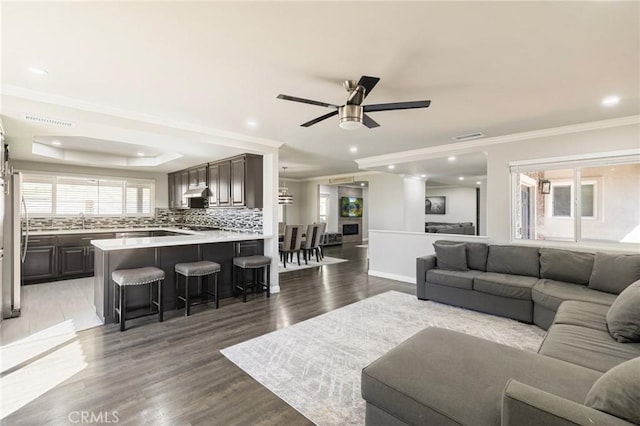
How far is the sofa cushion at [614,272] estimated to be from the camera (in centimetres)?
308

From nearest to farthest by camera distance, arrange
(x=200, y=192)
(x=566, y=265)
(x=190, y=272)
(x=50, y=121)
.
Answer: (x=50, y=121) → (x=566, y=265) → (x=190, y=272) → (x=200, y=192)

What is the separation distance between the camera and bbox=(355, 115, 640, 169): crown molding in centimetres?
365

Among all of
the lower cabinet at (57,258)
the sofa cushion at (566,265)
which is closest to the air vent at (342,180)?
the sofa cushion at (566,265)

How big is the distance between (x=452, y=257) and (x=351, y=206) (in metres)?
7.99

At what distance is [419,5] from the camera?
165 centimetres

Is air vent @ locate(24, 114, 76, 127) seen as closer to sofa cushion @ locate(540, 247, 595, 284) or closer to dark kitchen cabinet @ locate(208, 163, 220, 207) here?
dark kitchen cabinet @ locate(208, 163, 220, 207)

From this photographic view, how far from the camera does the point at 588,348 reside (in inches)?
77.3

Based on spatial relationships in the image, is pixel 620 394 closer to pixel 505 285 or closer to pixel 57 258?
pixel 505 285

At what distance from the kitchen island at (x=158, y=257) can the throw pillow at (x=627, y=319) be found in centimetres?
417

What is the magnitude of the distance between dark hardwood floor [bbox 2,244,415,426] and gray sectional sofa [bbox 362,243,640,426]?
80 cm

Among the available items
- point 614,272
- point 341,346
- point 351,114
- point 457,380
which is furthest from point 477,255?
point 457,380

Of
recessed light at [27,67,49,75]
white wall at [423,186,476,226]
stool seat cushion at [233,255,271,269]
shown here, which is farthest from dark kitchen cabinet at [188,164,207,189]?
white wall at [423,186,476,226]

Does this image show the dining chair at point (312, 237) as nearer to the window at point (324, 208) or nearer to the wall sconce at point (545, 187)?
the window at point (324, 208)

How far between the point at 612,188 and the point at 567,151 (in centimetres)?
80
